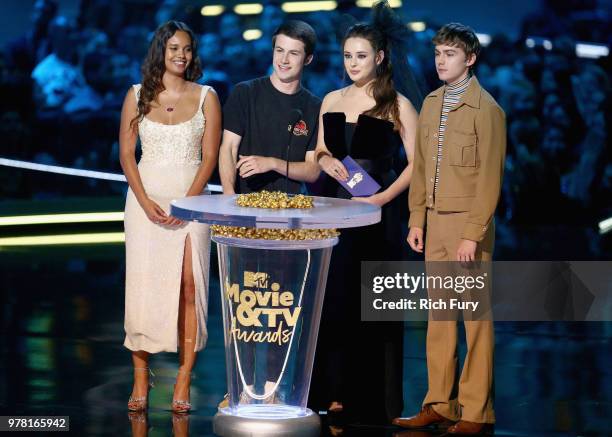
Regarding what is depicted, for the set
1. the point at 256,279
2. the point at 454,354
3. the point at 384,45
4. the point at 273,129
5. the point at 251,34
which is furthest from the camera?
the point at 251,34

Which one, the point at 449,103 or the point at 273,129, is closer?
the point at 449,103

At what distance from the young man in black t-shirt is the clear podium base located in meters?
1.04

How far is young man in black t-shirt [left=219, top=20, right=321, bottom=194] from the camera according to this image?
5.38 m

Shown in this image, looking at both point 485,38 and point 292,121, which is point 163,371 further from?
point 485,38

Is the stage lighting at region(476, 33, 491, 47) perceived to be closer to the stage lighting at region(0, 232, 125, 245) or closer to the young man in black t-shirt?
the stage lighting at region(0, 232, 125, 245)

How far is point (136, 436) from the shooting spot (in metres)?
4.92

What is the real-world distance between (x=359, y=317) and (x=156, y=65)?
1.33m

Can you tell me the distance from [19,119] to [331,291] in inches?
296

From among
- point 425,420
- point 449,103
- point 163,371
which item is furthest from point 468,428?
point 163,371

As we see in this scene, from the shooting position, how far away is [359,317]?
534 centimetres

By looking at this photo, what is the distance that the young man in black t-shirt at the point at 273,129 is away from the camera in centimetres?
538

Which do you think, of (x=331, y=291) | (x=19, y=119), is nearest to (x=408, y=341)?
(x=331, y=291)

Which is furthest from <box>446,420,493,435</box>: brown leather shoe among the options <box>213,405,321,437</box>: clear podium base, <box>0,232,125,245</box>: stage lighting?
<box>0,232,125,245</box>: stage lighting

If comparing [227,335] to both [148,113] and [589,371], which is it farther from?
[589,371]
